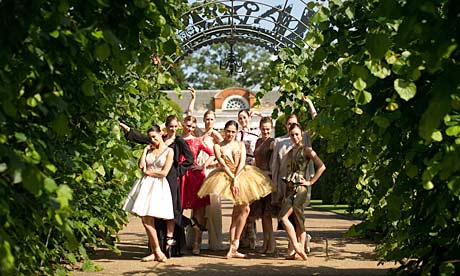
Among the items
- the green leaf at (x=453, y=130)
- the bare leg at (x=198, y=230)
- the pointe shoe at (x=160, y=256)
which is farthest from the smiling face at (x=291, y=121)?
the green leaf at (x=453, y=130)

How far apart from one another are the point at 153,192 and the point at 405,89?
195 inches

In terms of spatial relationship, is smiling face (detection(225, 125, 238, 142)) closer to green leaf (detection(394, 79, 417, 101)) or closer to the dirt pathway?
the dirt pathway

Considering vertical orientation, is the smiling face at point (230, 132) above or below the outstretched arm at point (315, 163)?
above

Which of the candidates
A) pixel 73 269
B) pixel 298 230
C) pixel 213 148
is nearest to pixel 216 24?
pixel 213 148

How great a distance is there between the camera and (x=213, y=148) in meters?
9.59

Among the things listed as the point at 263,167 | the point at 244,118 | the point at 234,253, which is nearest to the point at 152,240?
the point at 234,253

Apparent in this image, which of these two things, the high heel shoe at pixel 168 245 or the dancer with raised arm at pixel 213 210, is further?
the dancer with raised arm at pixel 213 210

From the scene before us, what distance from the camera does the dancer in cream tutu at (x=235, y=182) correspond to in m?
8.91

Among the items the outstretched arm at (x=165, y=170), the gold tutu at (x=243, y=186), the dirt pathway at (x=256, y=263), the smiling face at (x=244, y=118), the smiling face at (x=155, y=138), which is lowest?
the dirt pathway at (x=256, y=263)

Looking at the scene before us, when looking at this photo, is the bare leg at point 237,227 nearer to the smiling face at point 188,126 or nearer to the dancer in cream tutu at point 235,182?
the dancer in cream tutu at point 235,182

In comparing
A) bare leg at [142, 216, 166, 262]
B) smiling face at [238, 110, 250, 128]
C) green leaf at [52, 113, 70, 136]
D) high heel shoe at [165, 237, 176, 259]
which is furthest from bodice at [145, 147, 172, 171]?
green leaf at [52, 113, 70, 136]

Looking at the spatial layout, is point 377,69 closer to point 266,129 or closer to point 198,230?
point 266,129

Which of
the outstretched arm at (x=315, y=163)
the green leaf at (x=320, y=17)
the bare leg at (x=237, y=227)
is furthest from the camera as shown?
the bare leg at (x=237, y=227)

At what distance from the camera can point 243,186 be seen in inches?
353
